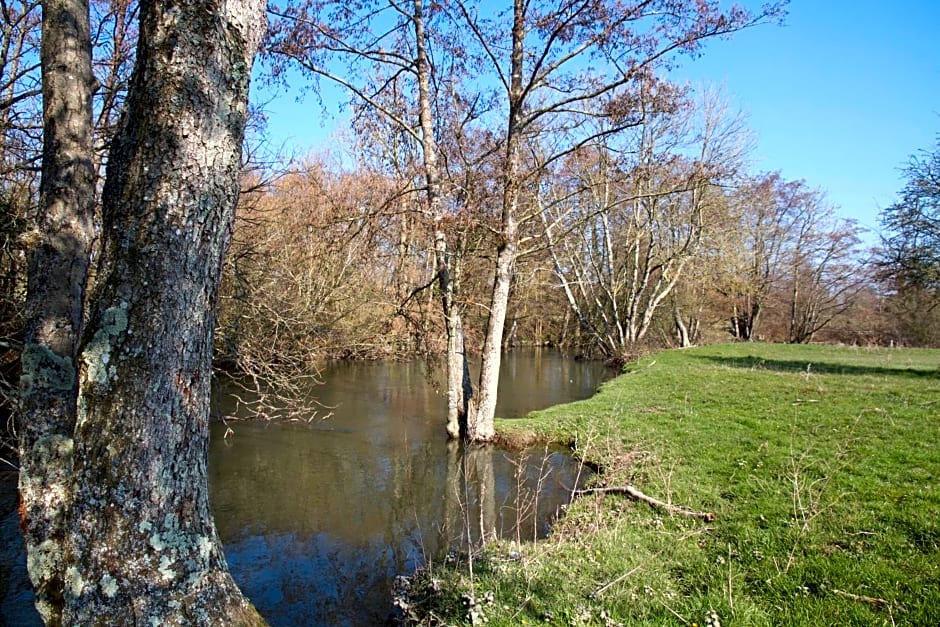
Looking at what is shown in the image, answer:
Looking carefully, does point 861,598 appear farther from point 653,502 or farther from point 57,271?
point 57,271

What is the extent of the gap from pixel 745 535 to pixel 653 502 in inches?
43.2

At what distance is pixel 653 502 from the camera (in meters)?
5.24

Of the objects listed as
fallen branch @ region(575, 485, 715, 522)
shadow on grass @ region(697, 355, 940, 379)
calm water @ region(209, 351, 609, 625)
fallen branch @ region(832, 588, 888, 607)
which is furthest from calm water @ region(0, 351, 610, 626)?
shadow on grass @ region(697, 355, 940, 379)

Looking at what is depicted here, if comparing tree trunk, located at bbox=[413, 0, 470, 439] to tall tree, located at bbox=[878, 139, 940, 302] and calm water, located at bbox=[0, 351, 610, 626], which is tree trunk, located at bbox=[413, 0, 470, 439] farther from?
tall tree, located at bbox=[878, 139, 940, 302]

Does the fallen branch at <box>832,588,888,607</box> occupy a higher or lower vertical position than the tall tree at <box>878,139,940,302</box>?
lower

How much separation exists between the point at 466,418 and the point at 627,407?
10.3ft

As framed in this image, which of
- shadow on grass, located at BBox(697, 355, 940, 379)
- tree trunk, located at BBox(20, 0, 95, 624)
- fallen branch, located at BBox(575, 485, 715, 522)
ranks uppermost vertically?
tree trunk, located at BBox(20, 0, 95, 624)

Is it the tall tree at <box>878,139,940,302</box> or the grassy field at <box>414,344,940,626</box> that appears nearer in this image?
the grassy field at <box>414,344,940,626</box>

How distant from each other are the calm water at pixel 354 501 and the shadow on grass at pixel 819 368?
7847mm

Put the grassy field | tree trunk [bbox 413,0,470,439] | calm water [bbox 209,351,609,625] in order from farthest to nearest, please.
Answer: tree trunk [bbox 413,0,470,439]
calm water [bbox 209,351,609,625]
the grassy field

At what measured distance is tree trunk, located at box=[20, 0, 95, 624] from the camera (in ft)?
10.8

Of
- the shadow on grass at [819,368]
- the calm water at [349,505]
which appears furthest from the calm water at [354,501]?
the shadow on grass at [819,368]

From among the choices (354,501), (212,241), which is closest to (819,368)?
(354,501)

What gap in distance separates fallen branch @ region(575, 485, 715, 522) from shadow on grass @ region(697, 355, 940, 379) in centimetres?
903
